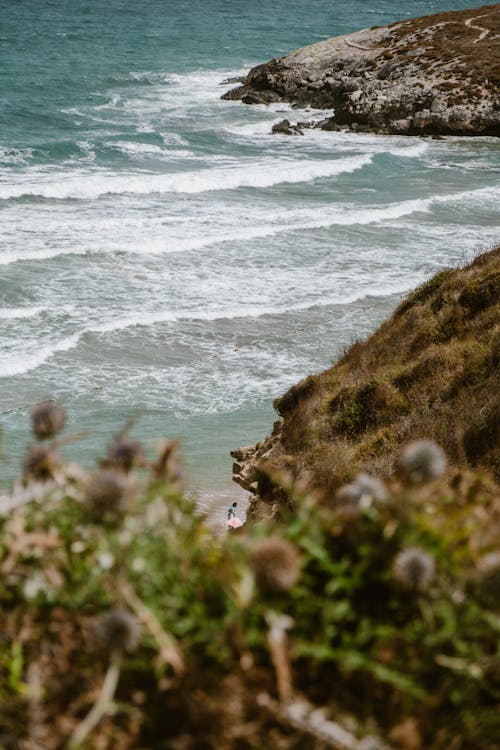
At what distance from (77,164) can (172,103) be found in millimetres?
21087

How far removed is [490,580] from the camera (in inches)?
67.1

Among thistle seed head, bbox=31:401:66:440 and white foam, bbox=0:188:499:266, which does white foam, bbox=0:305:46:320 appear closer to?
white foam, bbox=0:188:499:266

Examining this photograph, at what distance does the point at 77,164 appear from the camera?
39.9 metres

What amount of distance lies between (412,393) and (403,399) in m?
0.12

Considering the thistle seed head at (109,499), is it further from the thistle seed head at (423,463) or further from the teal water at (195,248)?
the teal water at (195,248)

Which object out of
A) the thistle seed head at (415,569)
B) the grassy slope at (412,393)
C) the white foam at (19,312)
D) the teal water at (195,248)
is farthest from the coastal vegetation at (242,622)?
the white foam at (19,312)

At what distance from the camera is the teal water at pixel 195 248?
18.1m

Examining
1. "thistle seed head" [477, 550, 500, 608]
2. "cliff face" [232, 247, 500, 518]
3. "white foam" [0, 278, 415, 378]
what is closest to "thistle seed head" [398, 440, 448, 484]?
"thistle seed head" [477, 550, 500, 608]

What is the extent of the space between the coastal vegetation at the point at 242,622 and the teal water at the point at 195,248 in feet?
38.0

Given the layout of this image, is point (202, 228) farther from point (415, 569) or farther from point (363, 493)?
point (415, 569)

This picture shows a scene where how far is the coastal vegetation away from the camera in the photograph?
1571mm

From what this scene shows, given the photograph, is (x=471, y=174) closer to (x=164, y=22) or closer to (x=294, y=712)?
(x=294, y=712)

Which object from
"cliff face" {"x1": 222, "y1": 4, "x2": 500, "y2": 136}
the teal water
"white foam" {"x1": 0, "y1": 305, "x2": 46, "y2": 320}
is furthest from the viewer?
"cliff face" {"x1": 222, "y1": 4, "x2": 500, "y2": 136}

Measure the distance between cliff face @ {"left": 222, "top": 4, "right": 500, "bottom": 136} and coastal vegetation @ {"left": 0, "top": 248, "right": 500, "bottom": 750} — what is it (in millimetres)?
52529
